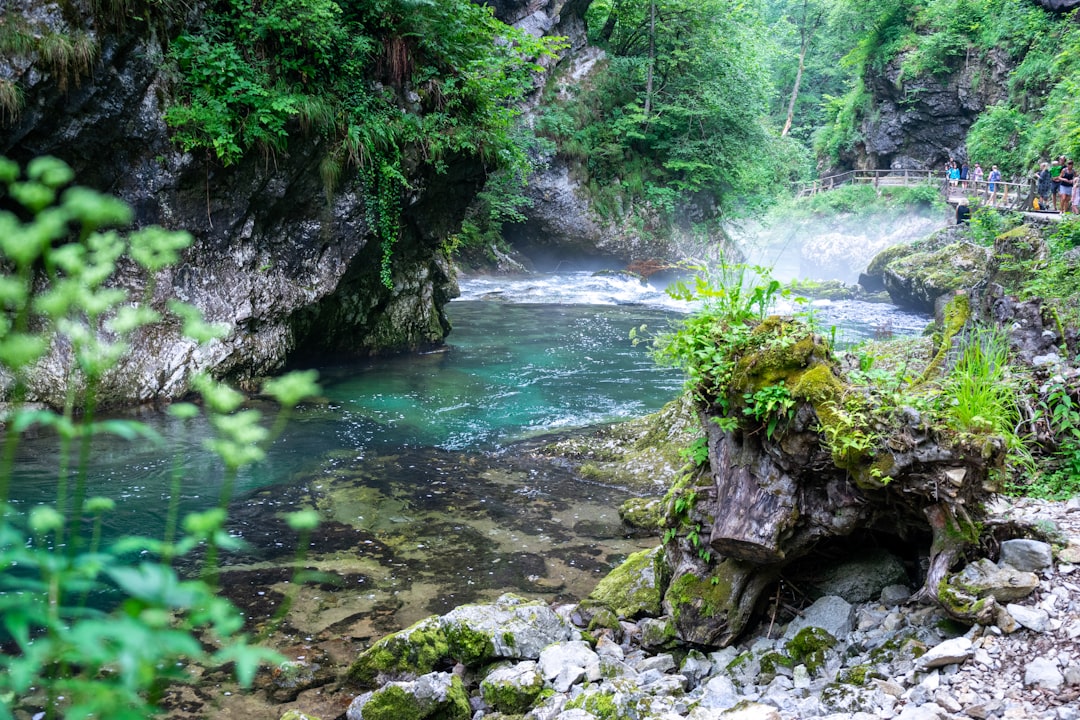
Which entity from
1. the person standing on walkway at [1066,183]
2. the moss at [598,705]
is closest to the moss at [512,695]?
the moss at [598,705]

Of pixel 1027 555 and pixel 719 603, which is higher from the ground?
pixel 1027 555

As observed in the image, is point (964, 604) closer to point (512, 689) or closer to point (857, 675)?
point (857, 675)

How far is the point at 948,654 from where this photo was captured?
11.0 feet

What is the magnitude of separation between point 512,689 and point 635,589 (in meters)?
1.37

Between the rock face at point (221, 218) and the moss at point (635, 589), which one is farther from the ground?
the rock face at point (221, 218)

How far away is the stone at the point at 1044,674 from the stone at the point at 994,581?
1.29 feet

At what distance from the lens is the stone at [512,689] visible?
434 cm

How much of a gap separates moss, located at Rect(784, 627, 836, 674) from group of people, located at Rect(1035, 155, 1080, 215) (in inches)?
522

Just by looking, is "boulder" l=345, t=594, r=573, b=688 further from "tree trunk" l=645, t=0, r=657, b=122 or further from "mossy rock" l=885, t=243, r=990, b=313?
"tree trunk" l=645, t=0, r=657, b=122

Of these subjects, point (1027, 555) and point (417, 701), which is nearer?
point (1027, 555)

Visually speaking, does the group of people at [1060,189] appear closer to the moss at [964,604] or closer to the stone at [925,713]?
the moss at [964,604]

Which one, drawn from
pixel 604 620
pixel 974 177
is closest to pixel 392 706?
pixel 604 620

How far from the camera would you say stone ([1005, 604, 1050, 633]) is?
336cm

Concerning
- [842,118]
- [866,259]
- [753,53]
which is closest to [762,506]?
[753,53]
